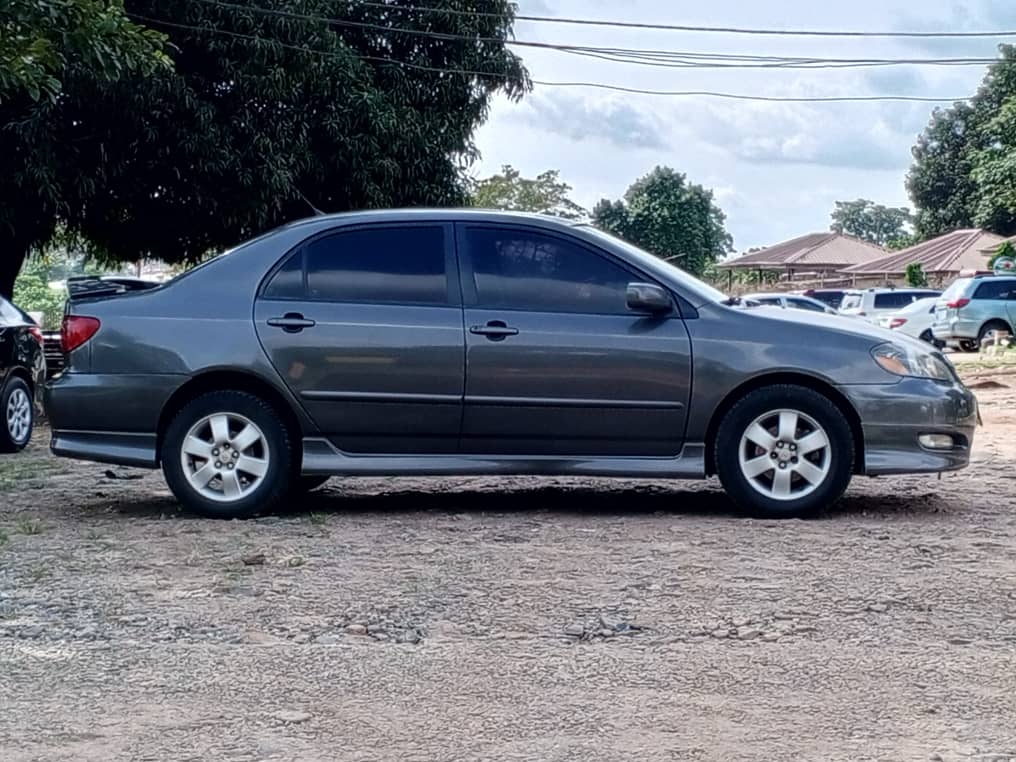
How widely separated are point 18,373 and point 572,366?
5930 mm

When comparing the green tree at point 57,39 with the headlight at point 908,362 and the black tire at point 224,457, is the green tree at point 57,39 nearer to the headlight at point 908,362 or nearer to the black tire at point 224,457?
the black tire at point 224,457

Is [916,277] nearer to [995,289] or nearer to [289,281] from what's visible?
[995,289]

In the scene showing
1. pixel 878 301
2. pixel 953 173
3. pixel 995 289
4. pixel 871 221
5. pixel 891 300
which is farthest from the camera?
pixel 871 221

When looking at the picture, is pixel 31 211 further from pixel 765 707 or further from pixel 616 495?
pixel 765 707

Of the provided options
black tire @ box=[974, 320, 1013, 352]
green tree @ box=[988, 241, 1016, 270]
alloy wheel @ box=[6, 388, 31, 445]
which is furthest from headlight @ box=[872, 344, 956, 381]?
green tree @ box=[988, 241, 1016, 270]

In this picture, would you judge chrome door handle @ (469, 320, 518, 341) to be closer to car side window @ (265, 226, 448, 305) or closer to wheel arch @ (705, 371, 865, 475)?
car side window @ (265, 226, 448, 305)

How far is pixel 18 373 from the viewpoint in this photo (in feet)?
37.1

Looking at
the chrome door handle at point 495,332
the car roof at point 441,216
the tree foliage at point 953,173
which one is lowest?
the chrome door handle at point 495,332

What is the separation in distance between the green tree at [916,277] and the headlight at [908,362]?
4466cm

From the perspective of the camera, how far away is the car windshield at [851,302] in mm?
33688

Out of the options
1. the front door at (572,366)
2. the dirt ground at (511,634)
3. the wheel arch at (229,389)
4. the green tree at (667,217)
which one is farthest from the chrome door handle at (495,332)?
the green tree at (667,217)

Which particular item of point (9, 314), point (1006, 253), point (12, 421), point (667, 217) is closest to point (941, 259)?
point (1006, 253)

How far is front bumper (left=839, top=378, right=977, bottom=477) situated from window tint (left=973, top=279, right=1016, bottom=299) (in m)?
23.1

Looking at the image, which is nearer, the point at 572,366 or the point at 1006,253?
the point at 572,366
